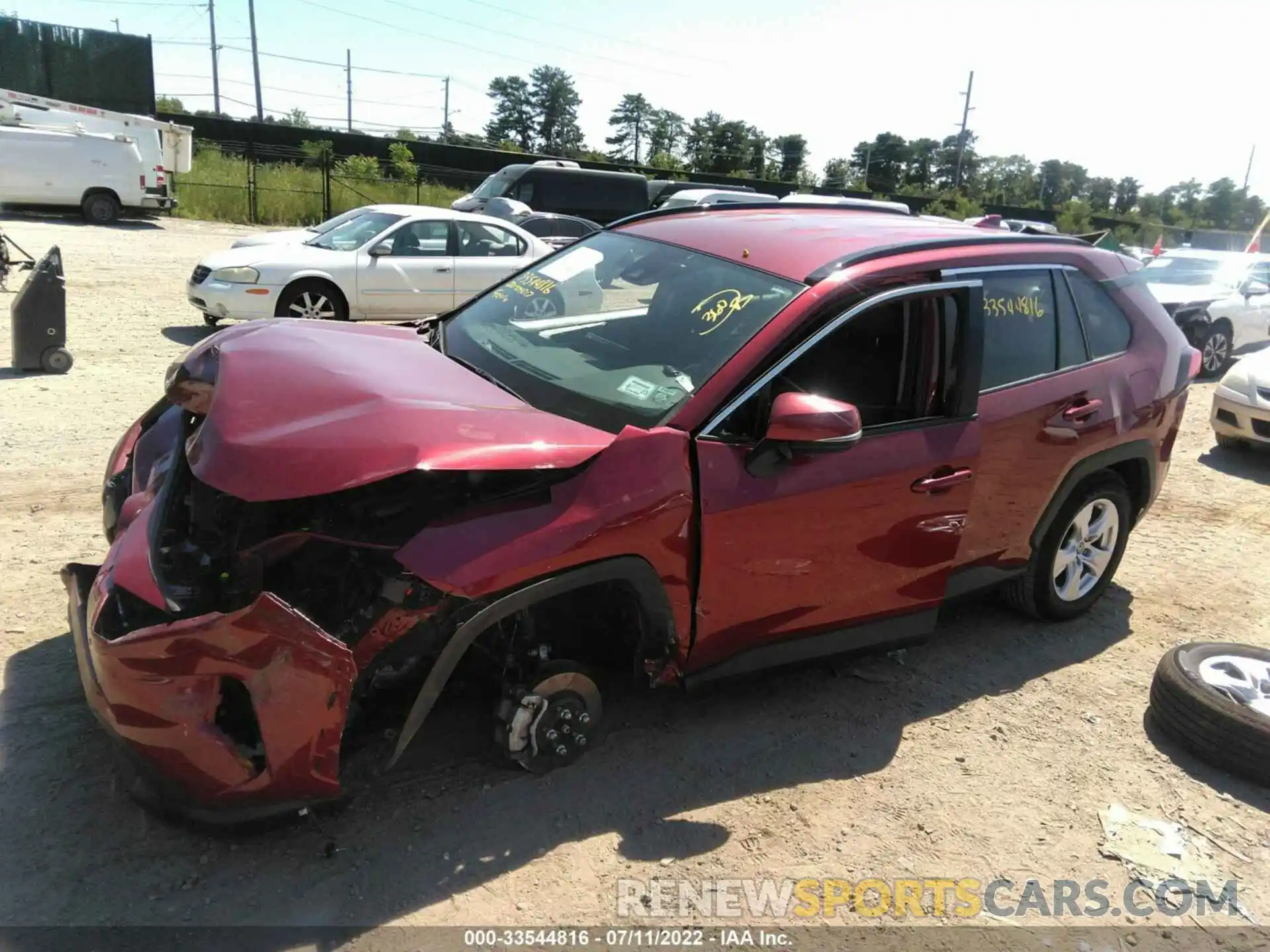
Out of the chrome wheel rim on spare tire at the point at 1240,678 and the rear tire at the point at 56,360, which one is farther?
the rear tire at the point at 56,360

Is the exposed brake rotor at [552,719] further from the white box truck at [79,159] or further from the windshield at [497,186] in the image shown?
the white box truck at [79,159]

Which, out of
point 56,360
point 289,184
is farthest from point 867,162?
point 56,360

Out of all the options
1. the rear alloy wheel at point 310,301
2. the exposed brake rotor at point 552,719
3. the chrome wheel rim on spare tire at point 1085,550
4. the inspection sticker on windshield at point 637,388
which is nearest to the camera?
the exposed brake rotor at point 552,719

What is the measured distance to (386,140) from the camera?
116 feet

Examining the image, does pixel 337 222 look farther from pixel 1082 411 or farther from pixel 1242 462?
pixel 1242 462

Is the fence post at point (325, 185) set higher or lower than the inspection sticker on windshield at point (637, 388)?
higher

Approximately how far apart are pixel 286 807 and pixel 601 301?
240 cm

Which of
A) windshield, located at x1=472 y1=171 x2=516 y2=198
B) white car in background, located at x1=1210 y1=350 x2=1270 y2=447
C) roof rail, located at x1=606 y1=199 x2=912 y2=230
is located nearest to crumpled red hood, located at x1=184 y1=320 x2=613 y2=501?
roof rail, located at x1=606 y1=199 x2=912 y2=230

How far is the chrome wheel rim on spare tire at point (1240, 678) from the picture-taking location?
12.2 feet

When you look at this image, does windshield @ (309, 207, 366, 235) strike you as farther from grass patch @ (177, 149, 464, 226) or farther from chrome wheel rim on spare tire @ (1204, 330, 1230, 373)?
grass patch @ (177, 149, 464, 226)

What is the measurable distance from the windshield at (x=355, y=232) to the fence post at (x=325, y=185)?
57.1ft

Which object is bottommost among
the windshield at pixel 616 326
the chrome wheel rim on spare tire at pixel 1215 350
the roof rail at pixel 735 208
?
the chrome wheel rim on spare tire at pixel 1215 350

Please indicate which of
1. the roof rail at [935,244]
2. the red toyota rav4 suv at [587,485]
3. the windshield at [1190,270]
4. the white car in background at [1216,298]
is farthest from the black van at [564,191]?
the red toyota rav4 suv at [587,485]

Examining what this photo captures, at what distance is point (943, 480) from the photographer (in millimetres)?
3533
